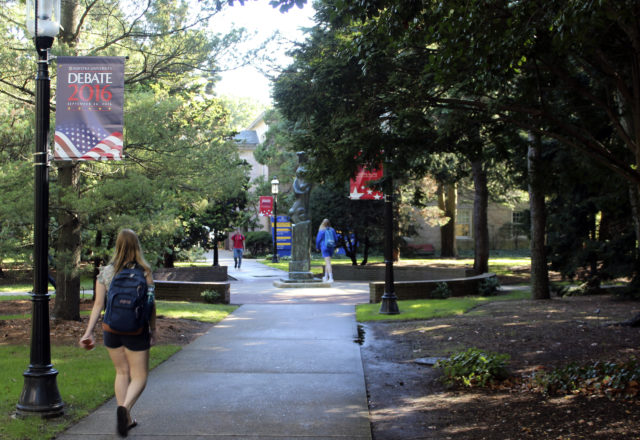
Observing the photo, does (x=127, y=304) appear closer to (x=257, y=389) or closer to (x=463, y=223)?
(x=257, y=389)

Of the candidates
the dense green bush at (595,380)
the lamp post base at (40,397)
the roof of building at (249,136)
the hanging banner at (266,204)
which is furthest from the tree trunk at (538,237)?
the roof of building at (249,136)

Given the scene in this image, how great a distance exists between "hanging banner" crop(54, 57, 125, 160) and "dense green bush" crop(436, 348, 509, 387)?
527 cm

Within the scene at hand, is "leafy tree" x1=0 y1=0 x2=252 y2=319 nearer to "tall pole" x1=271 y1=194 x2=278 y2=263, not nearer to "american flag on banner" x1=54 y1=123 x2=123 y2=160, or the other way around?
"american flag on banner" x1=54 y1=123 x2=123 y2=160

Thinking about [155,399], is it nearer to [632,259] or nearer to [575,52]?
[575,52]

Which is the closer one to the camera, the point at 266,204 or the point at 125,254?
the point at 125,254

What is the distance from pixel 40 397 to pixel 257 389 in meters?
2.23

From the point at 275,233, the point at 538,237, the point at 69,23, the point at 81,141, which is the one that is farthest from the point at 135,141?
the point at 275,233

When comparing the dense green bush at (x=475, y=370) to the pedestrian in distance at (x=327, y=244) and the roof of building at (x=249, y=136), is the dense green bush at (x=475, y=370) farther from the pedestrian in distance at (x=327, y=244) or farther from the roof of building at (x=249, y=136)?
the roof of building at (x=249, y=136)

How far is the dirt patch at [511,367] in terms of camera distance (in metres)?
5.46

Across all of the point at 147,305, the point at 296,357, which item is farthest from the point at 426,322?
the point at 147,305

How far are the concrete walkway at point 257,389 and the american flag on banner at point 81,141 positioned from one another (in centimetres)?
299

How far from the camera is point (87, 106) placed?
326 inches

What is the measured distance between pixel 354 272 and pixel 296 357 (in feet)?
52.2

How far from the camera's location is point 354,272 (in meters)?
24.7
